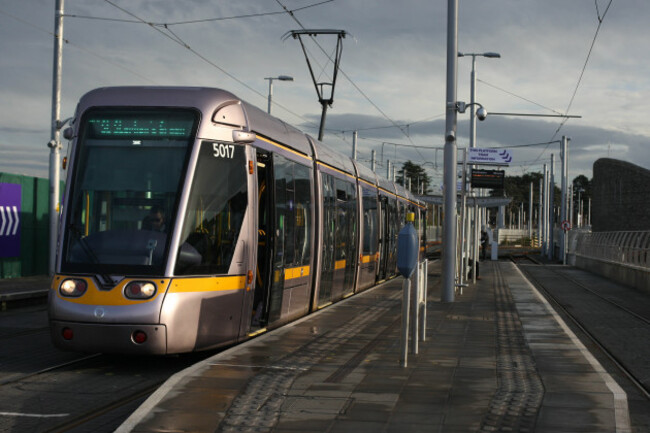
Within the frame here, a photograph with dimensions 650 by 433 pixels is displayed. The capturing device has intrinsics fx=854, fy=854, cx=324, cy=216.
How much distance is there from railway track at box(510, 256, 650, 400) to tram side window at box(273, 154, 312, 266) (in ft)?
14.8

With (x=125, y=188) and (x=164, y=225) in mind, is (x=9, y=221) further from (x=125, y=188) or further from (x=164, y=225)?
(x=164, y=225)

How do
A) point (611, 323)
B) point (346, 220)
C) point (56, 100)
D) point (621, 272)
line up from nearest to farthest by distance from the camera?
1. point (611, 323)
2. point (346, 220)
3. point (56, 100)
4. point (621, 272)

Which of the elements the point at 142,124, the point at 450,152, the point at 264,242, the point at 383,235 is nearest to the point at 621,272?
the point at 383,235

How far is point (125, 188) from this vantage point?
932cm

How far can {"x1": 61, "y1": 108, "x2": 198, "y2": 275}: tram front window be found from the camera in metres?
9.09

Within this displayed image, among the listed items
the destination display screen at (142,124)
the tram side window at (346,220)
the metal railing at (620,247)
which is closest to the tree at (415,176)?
the metal railing at (620,247)

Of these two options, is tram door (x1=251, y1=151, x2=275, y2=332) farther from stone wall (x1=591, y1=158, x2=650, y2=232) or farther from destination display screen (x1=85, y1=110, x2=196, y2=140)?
stone wall (x1=591, y1=158, x2=650, y2=232)

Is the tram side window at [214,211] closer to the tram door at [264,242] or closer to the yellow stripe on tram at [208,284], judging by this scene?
the yellow stripe on tram at [208,284]

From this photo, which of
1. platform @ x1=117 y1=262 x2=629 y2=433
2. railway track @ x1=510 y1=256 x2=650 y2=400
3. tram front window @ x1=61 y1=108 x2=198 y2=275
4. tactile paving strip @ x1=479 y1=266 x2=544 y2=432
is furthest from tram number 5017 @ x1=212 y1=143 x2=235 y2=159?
railway track @ x1=510 y1=256 x2=650 y2=400

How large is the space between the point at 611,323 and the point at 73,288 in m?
10.2

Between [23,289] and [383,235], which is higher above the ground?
[383,235]

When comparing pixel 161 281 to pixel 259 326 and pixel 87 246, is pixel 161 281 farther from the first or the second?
pixel 259 326

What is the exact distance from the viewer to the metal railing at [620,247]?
2628 centimetres

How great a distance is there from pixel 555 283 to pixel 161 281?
22.0 meters
